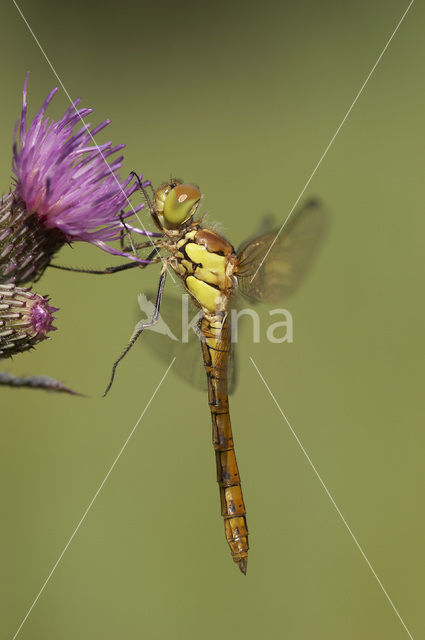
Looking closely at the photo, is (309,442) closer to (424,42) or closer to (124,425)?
(124,425)

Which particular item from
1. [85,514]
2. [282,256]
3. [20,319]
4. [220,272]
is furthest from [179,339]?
[85,514]

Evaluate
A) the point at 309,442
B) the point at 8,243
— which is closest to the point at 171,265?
the point at 8,243

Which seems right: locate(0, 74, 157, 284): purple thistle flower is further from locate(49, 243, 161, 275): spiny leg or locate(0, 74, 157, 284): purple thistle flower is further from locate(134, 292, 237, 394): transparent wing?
locate(134, 292, 237, 394): transparent wing

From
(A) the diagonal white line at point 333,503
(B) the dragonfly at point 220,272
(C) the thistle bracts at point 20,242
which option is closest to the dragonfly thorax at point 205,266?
(B) the dragonfly at point 220,272

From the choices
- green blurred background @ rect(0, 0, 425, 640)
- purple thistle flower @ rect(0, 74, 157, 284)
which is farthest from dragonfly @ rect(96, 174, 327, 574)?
green blurred background @ rect(0, 0, 425, 640)

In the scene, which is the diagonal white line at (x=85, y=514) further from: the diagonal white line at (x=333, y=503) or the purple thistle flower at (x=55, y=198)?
the purple thistle flower at (x=55, y=198)

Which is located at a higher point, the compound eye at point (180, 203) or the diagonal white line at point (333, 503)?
the compound eye at point (180, 203)
